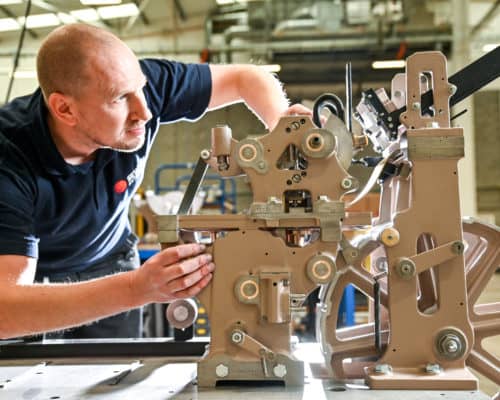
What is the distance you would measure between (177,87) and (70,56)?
0.46 meters

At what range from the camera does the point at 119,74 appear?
1238 millimetres

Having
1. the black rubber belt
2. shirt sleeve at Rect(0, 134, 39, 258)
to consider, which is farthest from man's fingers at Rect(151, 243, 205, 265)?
shirt sleeve at Rect(0, 134, 39, 258)

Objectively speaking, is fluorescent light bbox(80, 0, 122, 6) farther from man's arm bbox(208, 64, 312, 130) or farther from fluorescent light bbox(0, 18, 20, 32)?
man's arm bbox(208, 64, 312, 130)

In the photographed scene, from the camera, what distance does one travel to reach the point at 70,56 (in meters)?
1.26

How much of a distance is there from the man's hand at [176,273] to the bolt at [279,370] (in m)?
0.20

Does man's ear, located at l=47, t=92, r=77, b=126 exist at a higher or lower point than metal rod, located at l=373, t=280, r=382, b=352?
higher

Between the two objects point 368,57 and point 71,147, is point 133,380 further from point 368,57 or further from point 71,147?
point 368,57

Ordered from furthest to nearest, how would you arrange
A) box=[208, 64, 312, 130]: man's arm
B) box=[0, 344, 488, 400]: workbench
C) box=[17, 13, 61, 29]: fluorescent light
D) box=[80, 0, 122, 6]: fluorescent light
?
box=[17, 13, 61, 29]: fluorescent light → box=[80, 0, 122, 6]: fluorescent light → box=[208, 64, 312, 130]: man's arm → box=[0, 344, 488, 400]: workbench

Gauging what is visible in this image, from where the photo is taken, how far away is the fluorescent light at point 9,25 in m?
6.97

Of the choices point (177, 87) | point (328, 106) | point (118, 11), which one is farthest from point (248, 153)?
point (118, 11)

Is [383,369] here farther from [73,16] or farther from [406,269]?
[73,16]

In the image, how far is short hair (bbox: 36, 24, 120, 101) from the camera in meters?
1.25

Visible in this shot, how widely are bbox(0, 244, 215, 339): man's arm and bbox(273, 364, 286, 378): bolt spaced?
0.20m

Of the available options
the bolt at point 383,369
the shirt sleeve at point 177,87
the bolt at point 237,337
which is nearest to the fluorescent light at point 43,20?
the shirt sleeve at point 177,87
